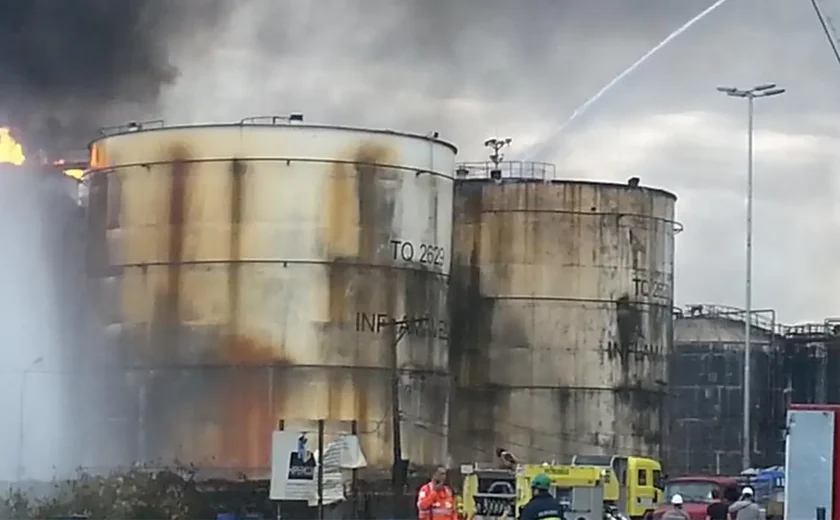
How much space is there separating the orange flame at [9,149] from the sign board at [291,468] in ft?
69.3

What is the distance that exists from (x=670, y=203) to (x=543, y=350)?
26.8ft

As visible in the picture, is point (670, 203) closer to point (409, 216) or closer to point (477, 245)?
point (477, 245)

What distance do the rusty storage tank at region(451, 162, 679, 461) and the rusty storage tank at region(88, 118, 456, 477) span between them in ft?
20.1

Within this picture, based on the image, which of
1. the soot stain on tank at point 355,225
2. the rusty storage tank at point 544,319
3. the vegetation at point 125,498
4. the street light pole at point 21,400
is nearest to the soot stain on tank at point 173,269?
the vegetation at point 125,498

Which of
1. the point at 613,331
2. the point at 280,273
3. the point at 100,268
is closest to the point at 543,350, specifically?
the point at 613,331

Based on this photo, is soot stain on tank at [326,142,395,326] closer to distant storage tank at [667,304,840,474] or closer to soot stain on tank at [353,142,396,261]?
soot stain on tank at [353,142,396,261]

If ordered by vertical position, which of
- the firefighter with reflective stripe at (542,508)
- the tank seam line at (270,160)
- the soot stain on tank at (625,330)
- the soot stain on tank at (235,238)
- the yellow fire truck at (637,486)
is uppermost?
the tank seam line at (270,160)

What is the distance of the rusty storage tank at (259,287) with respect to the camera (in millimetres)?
42438

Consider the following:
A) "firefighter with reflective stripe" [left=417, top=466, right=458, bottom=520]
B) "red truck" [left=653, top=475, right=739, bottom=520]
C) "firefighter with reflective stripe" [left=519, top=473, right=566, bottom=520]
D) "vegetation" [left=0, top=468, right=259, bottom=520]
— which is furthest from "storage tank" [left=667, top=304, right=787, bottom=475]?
"firefighter with reflective stripe" [left=519, top=473, right=566, bottom=520]

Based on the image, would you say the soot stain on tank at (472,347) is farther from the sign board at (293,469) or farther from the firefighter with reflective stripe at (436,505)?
the firefighter with reflective stripe at (436,505)

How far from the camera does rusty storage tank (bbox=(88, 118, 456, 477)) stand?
139 ft

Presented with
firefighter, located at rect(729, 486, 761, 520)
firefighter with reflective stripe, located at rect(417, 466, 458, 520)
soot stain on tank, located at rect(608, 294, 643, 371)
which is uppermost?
soot stain on tank, located at rect(608, 294, 643, 371)

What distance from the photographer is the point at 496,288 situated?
167ft

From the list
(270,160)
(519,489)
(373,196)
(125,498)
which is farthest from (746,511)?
(270,160)
